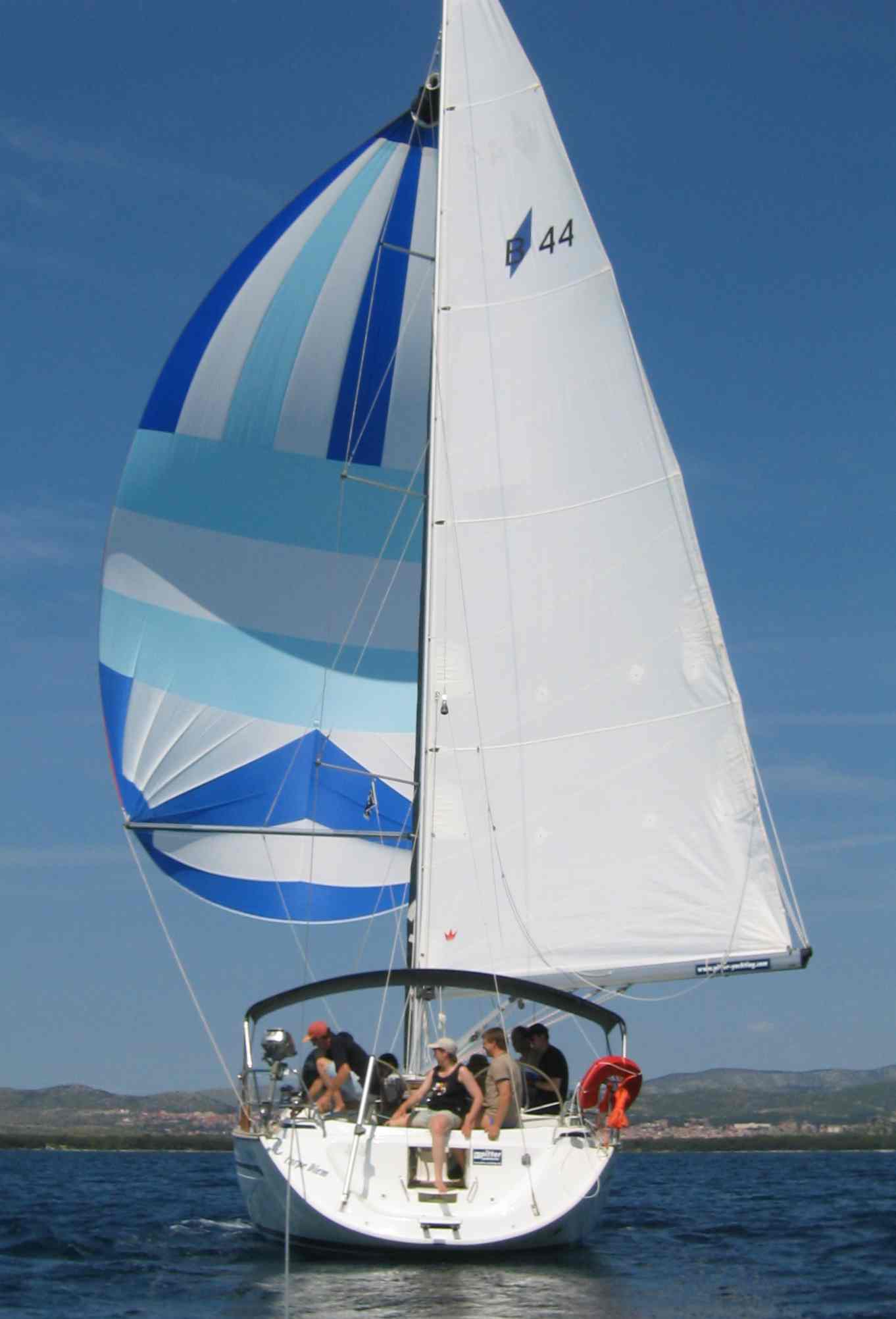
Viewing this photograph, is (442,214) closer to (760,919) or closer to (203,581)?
(203,581)

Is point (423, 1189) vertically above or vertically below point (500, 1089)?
below

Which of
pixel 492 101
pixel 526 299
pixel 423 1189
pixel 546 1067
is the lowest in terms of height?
pixel 423 1189

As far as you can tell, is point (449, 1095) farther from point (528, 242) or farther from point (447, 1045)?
point (528, 242)

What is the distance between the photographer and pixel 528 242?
49.7 ft

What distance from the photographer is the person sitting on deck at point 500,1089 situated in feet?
36.6

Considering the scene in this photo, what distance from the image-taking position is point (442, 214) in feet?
49.8

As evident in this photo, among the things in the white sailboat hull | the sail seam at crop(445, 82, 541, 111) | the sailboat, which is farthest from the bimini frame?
the sail seam at crop(445, 82, 541, 111)

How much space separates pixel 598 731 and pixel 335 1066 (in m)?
3.59

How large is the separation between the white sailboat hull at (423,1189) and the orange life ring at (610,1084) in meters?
0.49

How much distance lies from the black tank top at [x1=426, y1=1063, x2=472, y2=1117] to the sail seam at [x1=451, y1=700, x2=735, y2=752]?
128 inches

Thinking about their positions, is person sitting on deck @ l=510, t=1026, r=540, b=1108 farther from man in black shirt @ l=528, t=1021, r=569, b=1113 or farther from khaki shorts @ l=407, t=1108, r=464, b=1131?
khaki shorts @ l=407, t=1108, r=464, b=1131

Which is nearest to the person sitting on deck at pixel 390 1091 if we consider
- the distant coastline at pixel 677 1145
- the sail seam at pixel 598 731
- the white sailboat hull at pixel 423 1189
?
the white sailboat hull at pixel 423 1189

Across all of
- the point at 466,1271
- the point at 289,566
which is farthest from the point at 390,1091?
the point at 289,566

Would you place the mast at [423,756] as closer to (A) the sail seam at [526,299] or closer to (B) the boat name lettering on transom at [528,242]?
(A) the sail seam at [526,299]
